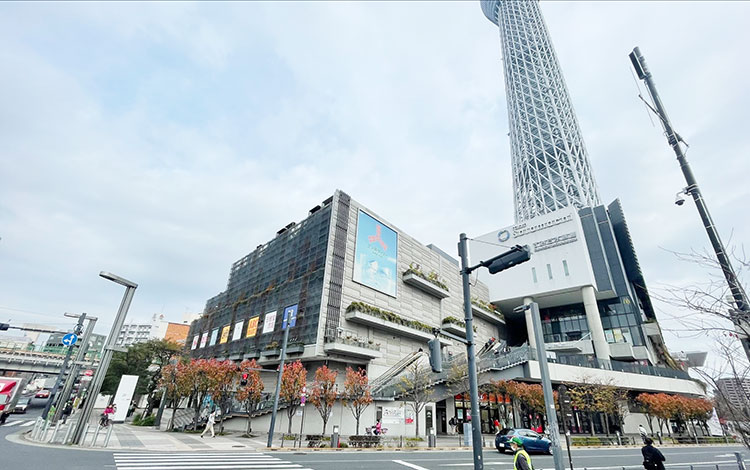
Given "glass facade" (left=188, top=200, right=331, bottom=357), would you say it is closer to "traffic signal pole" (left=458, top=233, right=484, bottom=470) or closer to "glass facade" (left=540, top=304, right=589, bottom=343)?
"traffic signal pole" (left=458, top=233, right=484, bottom=470)

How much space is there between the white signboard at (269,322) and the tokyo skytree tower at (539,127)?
61.7 m

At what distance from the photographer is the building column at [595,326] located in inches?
1753

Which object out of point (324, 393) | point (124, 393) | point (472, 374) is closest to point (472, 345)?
point (472, 374)

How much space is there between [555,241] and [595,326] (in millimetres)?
12851

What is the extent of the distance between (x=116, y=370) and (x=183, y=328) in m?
71.7

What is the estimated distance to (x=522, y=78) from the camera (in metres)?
99.3

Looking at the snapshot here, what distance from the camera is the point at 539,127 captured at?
86.3 metres

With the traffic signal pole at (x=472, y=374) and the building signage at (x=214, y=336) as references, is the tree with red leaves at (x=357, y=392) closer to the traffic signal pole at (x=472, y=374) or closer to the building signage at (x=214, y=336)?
the traffic signal pole at (x=472, y=374)

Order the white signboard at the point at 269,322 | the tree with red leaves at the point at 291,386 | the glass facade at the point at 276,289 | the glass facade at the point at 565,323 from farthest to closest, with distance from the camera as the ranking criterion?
the glass facade at the point at 565,323 → the white signboard at the point at 269,322 → the glass facade at the point at 276,289 → the tree with red leaves at the point at 291,386

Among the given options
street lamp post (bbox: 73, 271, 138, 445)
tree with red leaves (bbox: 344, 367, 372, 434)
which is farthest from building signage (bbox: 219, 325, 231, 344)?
street lamp post (bbox: 73, 271, 138, 445)

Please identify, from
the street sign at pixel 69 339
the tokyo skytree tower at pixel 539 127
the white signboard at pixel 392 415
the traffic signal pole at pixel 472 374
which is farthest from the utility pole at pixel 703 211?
the tokyo skytree tower at pixel 539 127

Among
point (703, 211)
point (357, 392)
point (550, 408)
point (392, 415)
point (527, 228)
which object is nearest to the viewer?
point (703, 211)

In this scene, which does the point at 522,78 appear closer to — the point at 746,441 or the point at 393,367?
the point at 393,367

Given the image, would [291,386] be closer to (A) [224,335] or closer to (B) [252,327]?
(B) [252,327]
